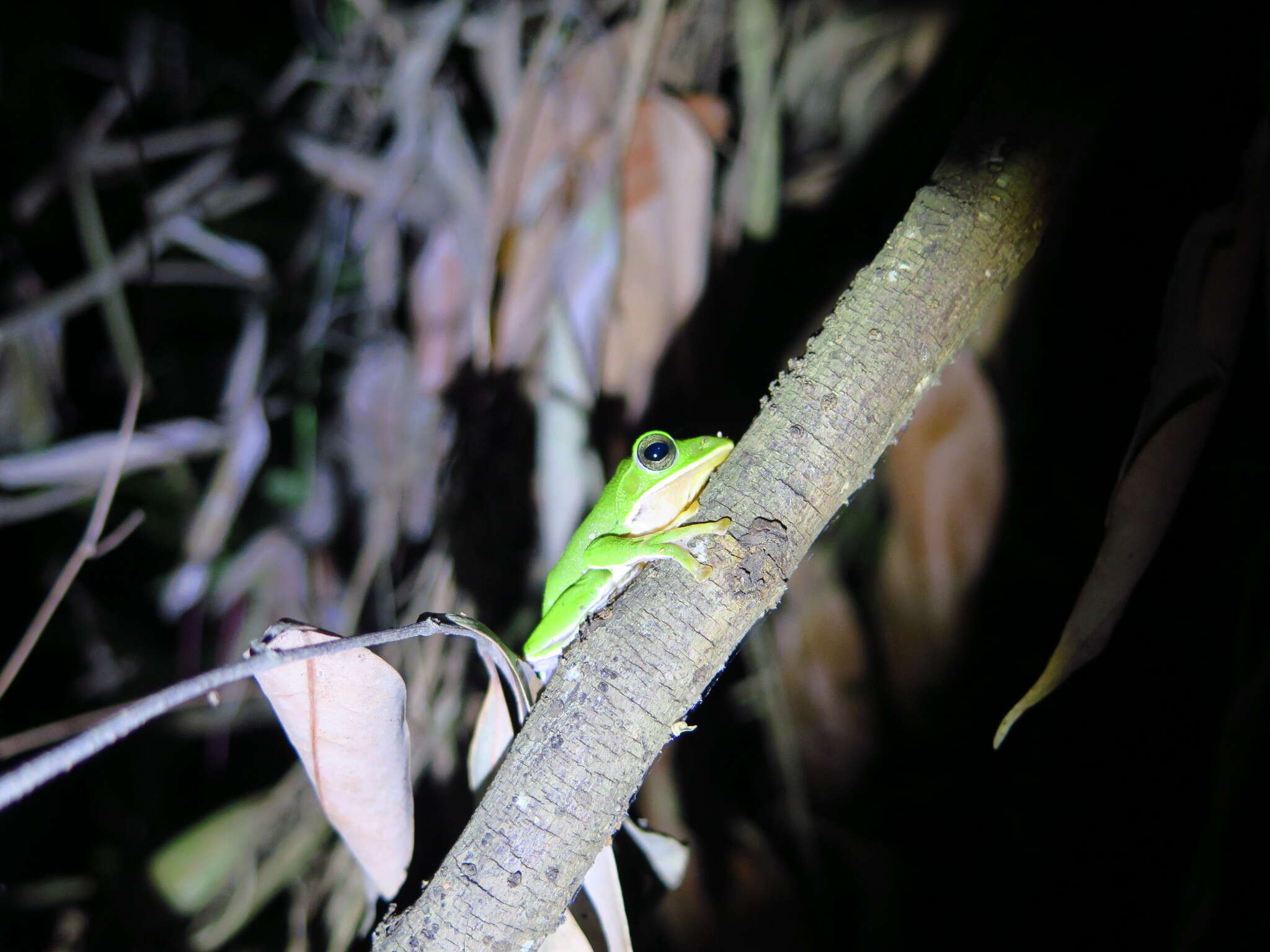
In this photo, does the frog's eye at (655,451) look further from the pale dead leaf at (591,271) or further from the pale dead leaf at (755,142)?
the pale dead leaf at (755,142)

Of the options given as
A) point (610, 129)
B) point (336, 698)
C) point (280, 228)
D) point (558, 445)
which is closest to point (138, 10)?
point (280, 228)

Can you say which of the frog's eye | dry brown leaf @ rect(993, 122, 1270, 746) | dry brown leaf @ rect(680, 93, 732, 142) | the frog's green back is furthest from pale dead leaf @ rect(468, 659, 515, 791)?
dry brown leaf @ rect(680, 93, 732, 142)

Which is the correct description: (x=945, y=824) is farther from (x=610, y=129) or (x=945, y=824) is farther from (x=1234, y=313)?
(x=610, y=129)

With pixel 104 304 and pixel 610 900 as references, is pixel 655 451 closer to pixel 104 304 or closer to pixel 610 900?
pixel 610 900

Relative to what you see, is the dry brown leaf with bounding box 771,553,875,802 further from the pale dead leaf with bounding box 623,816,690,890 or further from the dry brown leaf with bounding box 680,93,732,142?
the dry brown leaf with bounding box 680,93,732,142

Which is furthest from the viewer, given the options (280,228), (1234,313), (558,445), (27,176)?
(280,228)

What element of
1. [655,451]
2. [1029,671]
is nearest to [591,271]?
[655,451]

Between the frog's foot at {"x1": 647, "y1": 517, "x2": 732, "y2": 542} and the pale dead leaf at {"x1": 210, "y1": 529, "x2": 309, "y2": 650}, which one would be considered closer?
the frog's foot at {"x1": 647, "y1": 517, "x2": 732, "y2": 542}
